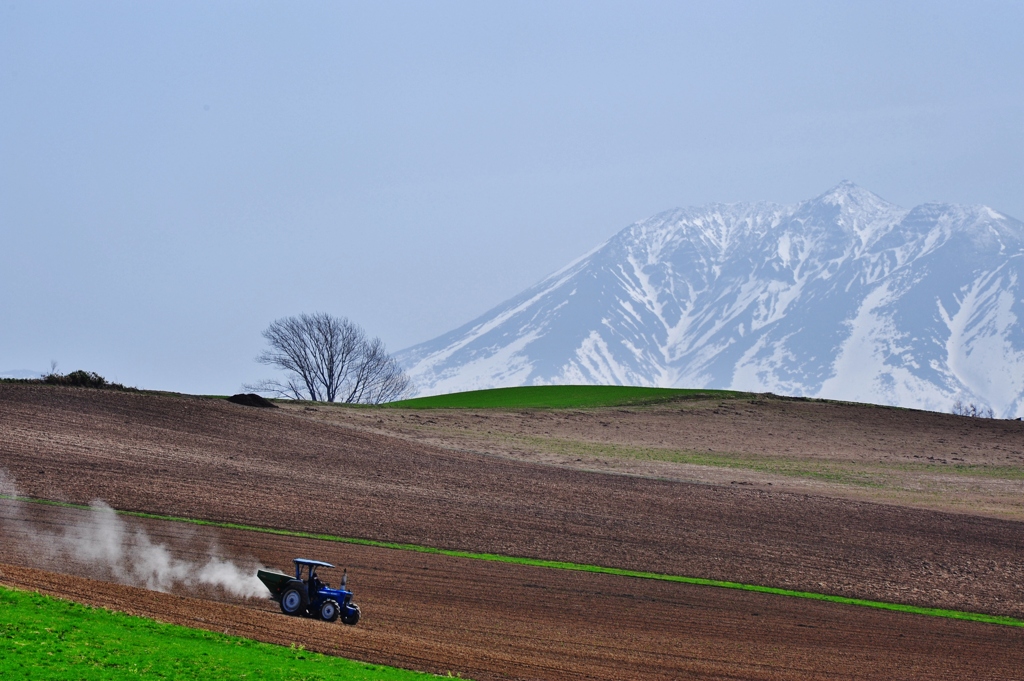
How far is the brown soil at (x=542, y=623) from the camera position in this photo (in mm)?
20688

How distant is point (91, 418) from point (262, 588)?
24911mm

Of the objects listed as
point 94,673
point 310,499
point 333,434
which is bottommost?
point 94,673

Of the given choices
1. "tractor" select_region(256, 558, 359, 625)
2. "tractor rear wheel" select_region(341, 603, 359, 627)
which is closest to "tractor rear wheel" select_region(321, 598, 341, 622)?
"tractor" select_region(256, 558, 359, 625)

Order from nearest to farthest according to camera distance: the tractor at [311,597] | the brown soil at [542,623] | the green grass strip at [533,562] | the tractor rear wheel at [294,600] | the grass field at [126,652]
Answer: the grass field at [126,652] → the brown soil at [542,623] → the tractor at [311,597] → the tractor rear wheel at [294,600] → the green grass strip at [533,562]

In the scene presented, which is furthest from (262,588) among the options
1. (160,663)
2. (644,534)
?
(644,534)

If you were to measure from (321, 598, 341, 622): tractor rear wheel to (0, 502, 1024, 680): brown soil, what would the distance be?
2.00 feet

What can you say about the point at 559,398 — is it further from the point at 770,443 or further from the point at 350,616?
the point at 350,616

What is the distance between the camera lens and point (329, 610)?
22.8 m

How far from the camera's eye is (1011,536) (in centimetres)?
3912

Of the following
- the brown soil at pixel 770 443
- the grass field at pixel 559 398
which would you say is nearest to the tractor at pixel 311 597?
the brown soil at pixel 770 443

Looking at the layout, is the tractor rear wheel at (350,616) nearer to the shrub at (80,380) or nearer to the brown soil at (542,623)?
the brown soil at (542,623)

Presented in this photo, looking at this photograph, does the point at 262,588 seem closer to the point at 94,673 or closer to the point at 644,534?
the point at 94,673

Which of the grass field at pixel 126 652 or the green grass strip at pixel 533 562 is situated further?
the green grass strip at pixel 533 562

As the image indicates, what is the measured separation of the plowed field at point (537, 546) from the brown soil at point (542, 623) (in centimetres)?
9
